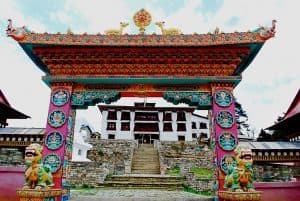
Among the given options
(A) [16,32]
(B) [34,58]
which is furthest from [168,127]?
(A) [16,32]

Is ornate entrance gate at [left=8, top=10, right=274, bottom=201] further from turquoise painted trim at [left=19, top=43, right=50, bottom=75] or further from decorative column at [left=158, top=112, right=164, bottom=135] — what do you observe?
decorative column at [left=158, top=112, right=164, bottom=135]

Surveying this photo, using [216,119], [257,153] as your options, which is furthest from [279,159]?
[216,119]

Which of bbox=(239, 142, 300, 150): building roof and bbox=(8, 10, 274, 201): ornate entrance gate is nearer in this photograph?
bbox=(8, 10, 274, 201): ornate entrance gate

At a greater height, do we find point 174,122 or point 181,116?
point 181,116

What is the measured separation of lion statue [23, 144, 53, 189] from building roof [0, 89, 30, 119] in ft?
12.2

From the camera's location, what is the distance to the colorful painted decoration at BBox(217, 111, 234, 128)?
6.11 meters

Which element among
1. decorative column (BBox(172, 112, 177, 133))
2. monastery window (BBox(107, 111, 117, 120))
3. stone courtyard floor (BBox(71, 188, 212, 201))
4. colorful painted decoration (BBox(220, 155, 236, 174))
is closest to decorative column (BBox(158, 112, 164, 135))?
decorative column (BBox(172, 112, 177, 133))

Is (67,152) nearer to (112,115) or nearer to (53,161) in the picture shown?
(53,161)

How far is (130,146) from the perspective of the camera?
2603 centimetres

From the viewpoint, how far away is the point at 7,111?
Result: 8.35m

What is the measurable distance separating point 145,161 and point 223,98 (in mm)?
15695

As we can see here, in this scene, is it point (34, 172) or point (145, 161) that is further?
point (145, 161)

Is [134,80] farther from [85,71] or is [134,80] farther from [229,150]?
[229,150]

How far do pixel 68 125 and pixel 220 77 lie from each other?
409 centimetres
